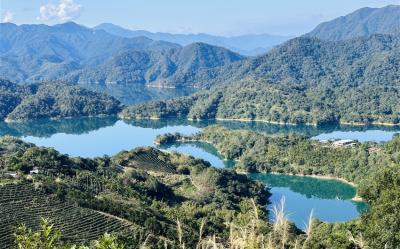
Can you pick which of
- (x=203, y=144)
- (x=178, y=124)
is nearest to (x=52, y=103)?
(x=178, y=124)

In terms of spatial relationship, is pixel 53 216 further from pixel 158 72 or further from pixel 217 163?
pixel 158 72

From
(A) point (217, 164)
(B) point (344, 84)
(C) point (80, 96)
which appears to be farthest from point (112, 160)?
(B) point (344, 84)

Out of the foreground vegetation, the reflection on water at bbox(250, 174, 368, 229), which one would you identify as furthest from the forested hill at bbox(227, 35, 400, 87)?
the reflection on water at bbox(250, 174, 368, 229)

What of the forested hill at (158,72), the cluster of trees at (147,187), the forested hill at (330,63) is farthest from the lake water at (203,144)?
the forested hill at (158,72)

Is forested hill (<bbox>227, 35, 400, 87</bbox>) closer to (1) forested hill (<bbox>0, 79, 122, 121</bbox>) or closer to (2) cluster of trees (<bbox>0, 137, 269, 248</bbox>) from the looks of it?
(1) forested hill (<bbox>0, 79, 122, 121</bbox>)

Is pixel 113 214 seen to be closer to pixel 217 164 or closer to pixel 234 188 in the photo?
pixel 234 188
